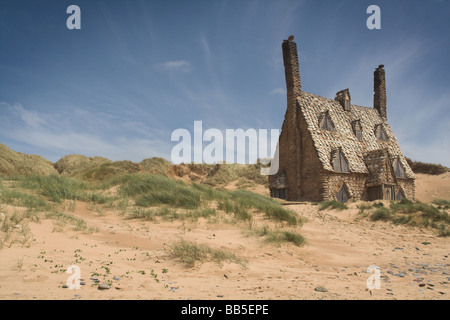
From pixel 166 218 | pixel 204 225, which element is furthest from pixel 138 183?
pixel 204 225

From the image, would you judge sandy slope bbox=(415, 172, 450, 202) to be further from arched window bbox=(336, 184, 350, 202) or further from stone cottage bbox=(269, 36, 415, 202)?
arched window bbox=(336, 184, 350, 202)

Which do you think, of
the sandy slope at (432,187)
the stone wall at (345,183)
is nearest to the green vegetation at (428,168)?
the sandy slope at (432,187)

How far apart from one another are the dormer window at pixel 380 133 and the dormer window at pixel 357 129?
7.98 feet

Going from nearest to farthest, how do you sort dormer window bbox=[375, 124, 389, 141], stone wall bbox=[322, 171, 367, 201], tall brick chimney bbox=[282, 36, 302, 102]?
stone wall bbox=[322, 171, 367, 201] < tall brick chimney bbox=[282, 36, 302, 102] < dormer window bbox=[375, 124, 389, 141]

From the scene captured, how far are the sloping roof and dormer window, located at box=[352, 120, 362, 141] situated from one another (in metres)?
0.33

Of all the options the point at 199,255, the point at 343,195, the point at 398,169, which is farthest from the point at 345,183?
the point at 199,255

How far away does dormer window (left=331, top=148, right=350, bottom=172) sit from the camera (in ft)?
66.9

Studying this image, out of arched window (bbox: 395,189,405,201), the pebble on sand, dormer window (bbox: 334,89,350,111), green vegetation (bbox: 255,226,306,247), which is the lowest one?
the pebble on sand

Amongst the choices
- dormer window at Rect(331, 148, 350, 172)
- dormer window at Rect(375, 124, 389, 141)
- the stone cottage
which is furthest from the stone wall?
dormer window at Rect(375, 124, 389, 141)

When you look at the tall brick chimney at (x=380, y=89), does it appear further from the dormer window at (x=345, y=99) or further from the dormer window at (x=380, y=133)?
the dormer window at (x=345, y=99)

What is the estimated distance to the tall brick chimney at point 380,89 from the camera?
27891mm

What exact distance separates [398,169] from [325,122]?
309 inches

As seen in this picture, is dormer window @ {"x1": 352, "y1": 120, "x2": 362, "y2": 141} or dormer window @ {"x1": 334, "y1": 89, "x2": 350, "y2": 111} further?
dormer window @ {"x1": 334, "y1": 89, "x2": 350, "y2": 111}

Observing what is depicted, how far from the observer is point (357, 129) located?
79.3 ft
